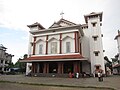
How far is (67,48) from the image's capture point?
30.8 meters

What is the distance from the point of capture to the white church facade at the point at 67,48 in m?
28.8

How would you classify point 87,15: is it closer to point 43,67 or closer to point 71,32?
point 71,32

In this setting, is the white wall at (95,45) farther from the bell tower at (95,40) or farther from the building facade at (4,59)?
the building facade at (4,59)

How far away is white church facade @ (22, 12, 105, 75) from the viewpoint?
28766 millimetres

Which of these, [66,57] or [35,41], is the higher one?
[35,41]

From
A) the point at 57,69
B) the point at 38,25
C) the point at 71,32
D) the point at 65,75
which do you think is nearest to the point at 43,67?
the point at 57,69

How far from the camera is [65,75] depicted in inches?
1069

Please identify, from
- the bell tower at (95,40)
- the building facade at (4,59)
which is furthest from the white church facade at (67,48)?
the building facade at (4,59)

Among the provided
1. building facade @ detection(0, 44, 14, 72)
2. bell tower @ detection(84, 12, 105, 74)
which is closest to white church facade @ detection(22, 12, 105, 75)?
bell tower @ detection(84, 12, 105, 74)

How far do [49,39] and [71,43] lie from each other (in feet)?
17.2

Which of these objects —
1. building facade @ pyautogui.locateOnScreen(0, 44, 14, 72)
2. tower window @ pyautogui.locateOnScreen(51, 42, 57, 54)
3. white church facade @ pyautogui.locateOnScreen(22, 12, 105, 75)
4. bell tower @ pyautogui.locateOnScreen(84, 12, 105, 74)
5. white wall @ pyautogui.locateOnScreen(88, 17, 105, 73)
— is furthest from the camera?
building facade @ pyautogui.locateOnScreen(0, 44, 14, 72)

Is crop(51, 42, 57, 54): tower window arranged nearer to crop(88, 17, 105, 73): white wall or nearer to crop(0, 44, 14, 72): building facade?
crop(88, 17, 105, 73): white wall

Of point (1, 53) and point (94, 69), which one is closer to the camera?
point (94, 69)

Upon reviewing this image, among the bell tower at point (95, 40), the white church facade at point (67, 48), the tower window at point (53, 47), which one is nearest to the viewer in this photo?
the white church facade at point (67, 48)
